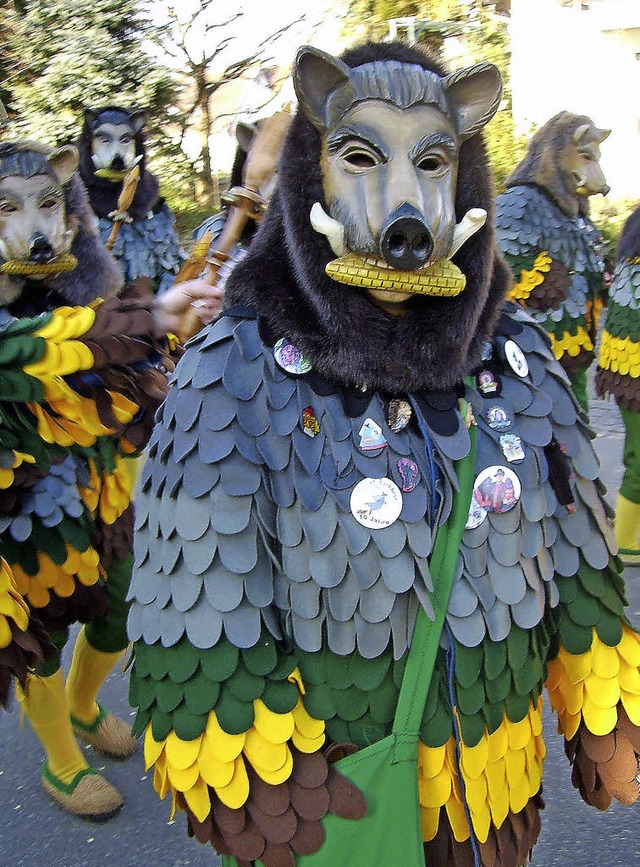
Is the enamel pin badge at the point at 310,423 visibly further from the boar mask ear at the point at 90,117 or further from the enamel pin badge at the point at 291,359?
the boar mask ear at the point at 90,117

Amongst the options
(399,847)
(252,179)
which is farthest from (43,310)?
(399,847)

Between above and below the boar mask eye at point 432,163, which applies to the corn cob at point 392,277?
below

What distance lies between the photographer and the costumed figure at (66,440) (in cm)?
198

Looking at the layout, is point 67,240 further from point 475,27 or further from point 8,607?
point 475,27

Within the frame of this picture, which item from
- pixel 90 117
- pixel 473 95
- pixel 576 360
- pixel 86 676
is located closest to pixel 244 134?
pixel 473 95

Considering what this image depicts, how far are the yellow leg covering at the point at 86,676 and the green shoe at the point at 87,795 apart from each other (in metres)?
0.22

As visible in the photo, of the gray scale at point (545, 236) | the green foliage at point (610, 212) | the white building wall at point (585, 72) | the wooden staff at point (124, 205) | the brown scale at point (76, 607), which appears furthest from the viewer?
the white building wall at point (585, 72)

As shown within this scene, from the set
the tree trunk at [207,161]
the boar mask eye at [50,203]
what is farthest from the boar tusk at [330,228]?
the tree trunk at [207,161]

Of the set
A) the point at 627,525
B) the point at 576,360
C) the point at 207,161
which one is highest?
the point at 576,360

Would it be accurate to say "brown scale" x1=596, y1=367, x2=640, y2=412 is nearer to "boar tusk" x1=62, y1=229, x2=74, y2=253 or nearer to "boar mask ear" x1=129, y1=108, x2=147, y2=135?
"boar tusk" x1=62, y1=229, x2=74, y2=253

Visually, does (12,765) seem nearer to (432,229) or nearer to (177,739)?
(177,739)

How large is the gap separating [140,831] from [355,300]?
6.49 feet

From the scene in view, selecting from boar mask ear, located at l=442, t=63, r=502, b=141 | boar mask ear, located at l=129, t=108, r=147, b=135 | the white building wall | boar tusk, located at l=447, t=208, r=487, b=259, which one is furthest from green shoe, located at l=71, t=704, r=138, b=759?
the white building wall

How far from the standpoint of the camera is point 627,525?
3945 mm
